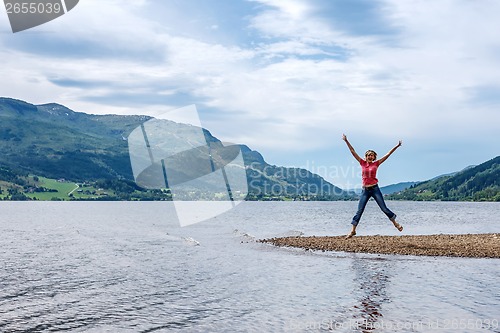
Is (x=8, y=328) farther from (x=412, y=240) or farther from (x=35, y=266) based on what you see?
(x=412, y=240)

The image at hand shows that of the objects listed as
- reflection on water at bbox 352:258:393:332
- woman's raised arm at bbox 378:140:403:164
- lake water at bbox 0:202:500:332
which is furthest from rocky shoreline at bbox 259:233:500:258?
woman's raised arm at bbox 378:140:403:164

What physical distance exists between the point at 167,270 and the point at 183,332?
1693cm

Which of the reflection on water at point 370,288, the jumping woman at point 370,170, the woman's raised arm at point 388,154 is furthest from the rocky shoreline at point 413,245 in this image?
the woman's raised arm at point 388,154

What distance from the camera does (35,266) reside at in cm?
3766

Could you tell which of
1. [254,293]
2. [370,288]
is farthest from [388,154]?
[254,293]

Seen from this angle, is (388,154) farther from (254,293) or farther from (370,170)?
(254,293)

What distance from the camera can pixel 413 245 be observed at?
1598 inches

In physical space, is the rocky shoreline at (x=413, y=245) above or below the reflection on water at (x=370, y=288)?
above

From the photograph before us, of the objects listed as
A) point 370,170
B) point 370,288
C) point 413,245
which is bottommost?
point 370,288

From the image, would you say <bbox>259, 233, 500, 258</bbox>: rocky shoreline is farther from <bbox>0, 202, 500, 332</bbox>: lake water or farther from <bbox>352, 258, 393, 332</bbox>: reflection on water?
<bbox>352, 258, 393, 332</bbox>: reflection on water

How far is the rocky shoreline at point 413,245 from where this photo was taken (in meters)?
37.5

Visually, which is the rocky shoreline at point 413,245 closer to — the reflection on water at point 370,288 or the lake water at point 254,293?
the lake water at point 254,293

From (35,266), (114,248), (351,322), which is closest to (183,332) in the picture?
(351,322)

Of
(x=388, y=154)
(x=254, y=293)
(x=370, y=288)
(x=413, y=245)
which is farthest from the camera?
(x=413, y=245)
